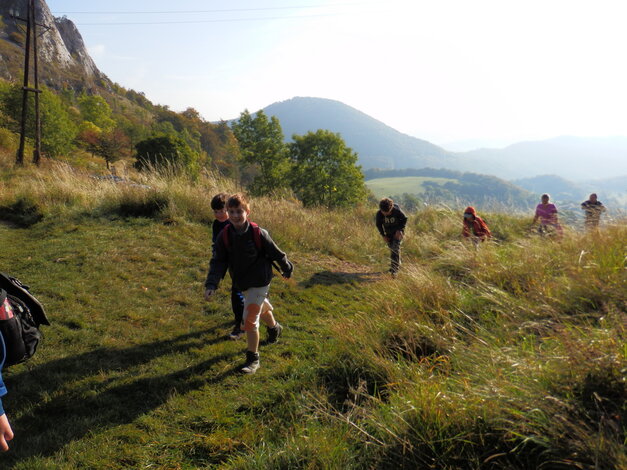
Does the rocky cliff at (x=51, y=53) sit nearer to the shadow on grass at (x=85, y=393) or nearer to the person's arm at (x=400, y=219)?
the person's arm at (x=400, y=219)

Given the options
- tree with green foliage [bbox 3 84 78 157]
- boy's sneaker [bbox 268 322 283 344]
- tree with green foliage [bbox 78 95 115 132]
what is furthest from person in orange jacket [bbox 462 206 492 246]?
tree with green foliage [bbox 78 95 115 132]

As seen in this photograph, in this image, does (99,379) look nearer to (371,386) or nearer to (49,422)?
(49,422)

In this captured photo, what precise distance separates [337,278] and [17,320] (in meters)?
6.03

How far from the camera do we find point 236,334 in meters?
4.48

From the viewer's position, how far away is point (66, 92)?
2542 inches

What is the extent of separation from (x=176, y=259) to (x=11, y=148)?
86.8 ft

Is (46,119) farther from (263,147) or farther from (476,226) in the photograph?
(476,226)

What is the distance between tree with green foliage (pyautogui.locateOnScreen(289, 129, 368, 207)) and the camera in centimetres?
4194

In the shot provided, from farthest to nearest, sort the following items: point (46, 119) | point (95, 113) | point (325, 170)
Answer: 1. point (95, 113)
2. point (325, 170)
3. point (46, 119)

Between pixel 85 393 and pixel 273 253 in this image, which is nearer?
pixel 85 393

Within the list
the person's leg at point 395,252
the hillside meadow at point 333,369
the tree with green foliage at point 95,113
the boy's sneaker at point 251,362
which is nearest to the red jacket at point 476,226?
the hillside meadow at point 333,369

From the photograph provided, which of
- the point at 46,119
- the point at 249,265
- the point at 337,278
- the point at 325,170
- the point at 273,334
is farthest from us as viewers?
the point at 325,170

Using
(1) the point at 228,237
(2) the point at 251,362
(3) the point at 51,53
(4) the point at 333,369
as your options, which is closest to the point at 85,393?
(2) the point at 251,362

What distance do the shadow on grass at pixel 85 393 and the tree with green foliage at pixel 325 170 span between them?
3828 centimetres
